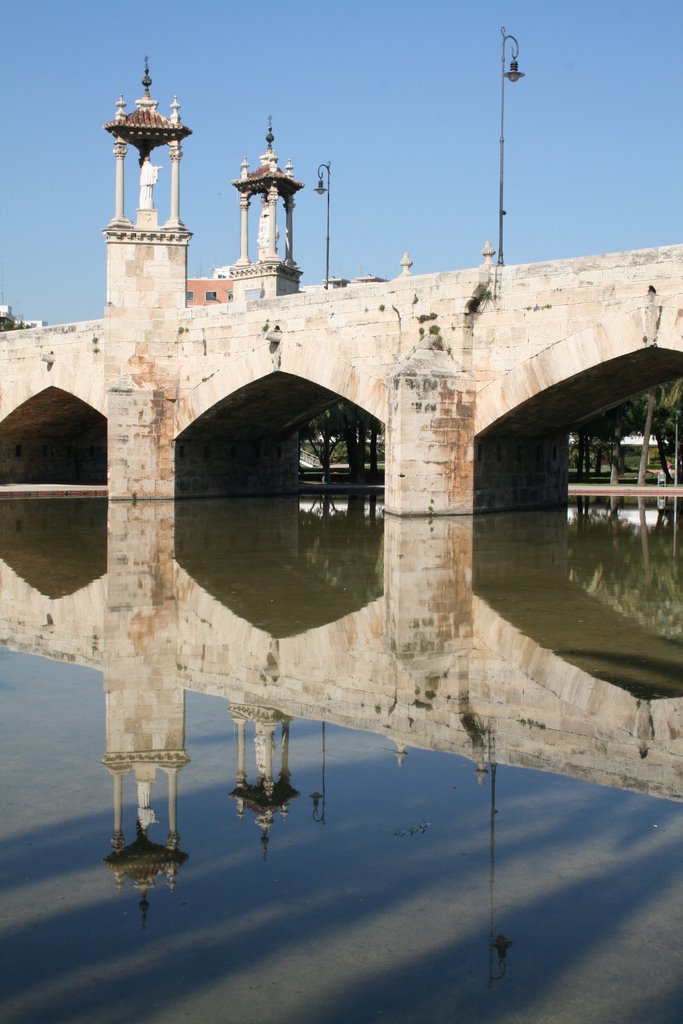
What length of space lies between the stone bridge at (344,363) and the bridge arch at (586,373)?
0.04 m

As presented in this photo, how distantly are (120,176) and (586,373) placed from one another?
43.6 feet

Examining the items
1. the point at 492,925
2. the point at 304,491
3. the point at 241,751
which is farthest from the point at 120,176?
the point at 492,925

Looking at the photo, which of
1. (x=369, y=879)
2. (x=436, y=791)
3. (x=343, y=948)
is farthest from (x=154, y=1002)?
(x=436, y=791)

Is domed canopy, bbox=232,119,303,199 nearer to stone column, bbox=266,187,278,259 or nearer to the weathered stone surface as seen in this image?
stone column, bbox=266,187,278,259

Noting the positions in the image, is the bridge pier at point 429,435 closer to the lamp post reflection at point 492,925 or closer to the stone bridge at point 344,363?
the stone bridge at point 344,363

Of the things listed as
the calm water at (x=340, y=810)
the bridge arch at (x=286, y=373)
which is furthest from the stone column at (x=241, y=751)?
the bridge arch at (x=286, y=373)

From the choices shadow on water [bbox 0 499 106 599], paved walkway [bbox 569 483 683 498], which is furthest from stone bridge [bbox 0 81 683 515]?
paved walkway [bbox 569 483 683 498]

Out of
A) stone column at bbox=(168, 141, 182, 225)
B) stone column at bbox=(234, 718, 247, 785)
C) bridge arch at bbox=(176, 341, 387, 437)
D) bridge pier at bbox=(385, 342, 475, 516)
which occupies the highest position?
stone column at bbox=(168, 141, 182, 225)

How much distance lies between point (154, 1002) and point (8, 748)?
2645 millimetres

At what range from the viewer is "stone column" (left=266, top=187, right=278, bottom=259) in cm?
3259

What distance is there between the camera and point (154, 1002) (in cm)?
293

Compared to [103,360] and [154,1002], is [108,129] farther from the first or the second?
[154,1002]

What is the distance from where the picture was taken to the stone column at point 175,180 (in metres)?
25.5

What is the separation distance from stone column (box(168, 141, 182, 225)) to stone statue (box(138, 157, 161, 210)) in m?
0.60
